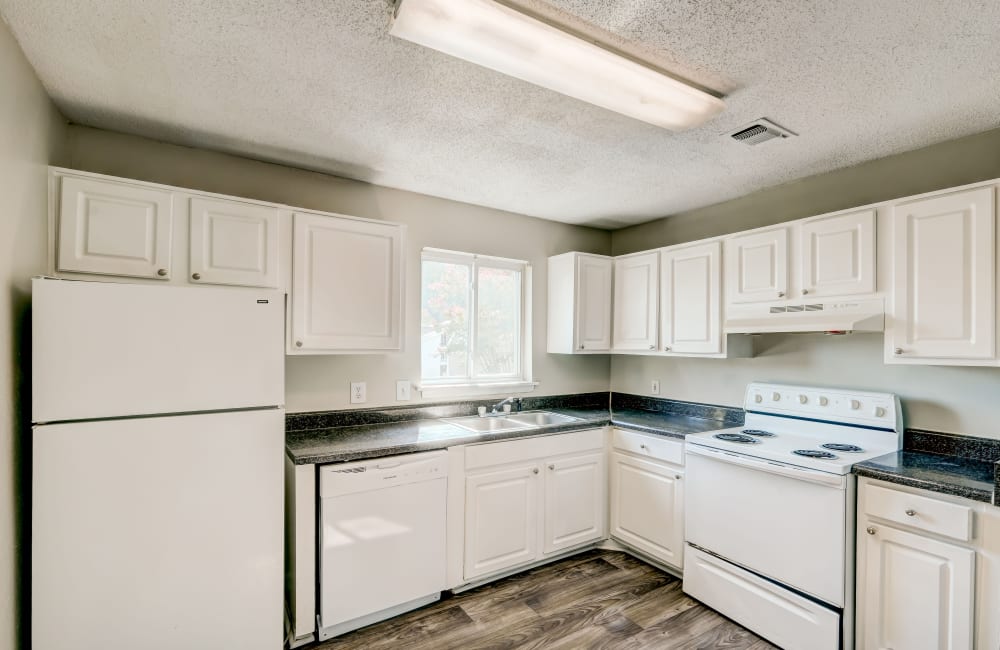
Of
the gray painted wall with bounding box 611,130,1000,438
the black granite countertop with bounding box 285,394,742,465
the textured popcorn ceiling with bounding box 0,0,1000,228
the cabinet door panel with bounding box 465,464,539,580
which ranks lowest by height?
the cabinet door panel with bounding box 465,464,539,580

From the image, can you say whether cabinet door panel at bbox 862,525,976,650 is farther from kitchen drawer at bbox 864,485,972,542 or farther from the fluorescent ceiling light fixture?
the fluorescent ceiling light fixture

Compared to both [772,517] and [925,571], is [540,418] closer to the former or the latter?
[772,517]

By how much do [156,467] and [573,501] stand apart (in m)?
2.20

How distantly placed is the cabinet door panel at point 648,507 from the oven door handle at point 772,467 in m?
0.26

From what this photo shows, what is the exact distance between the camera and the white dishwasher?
7.14 feet

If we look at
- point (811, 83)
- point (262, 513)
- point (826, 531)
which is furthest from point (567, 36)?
point (826, 531)

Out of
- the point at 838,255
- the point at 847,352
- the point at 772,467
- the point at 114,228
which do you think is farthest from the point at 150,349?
the point at 847,352

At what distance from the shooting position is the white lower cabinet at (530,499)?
2639mm

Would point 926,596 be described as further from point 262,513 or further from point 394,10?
point 394,10

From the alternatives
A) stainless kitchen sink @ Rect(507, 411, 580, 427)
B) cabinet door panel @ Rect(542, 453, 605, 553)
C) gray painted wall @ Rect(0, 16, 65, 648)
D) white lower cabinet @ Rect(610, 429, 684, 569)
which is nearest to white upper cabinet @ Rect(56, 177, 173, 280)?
gray painted wall @ Rect(0, 16, 65, 648)

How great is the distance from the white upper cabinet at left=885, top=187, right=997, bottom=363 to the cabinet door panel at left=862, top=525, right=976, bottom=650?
2.58ft

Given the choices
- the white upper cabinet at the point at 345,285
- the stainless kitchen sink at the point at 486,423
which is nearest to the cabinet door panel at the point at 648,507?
the stainless kitchen sink at the point at 486,423

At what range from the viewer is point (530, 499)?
283 centimetres

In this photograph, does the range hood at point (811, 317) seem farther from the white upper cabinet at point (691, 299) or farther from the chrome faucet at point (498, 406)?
the chrome faucet at point (498, 406)
